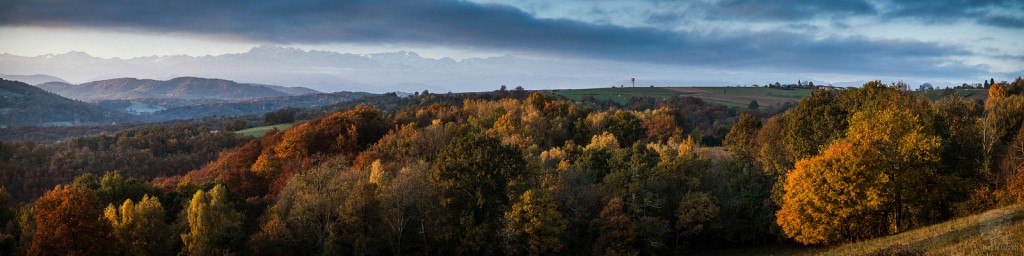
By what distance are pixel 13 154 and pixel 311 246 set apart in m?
86.5

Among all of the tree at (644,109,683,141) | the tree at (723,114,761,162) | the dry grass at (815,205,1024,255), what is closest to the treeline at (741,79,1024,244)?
the dry grass at (815,205,1024,255)

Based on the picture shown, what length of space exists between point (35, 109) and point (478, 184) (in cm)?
18674

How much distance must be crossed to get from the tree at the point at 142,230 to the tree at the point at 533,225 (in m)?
26.2

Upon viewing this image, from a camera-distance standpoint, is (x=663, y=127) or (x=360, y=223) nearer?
(x=360, y=223)

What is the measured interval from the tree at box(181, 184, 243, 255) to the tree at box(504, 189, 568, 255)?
20668 millimetres

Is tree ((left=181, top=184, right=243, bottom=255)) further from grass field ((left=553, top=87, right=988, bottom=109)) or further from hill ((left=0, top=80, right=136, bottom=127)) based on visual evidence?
hill ((left=0, top=80, right=136, bottom=127))

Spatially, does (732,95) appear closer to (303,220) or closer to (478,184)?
(478,184)

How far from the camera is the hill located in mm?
159500

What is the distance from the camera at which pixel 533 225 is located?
46.6m

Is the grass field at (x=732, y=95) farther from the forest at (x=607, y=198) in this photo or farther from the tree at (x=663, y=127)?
the forest at (x=607, y=198)

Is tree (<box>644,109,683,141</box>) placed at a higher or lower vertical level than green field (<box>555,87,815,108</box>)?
lower

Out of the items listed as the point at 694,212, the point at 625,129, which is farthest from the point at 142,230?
the point at 625,129

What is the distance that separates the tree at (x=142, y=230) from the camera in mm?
42969

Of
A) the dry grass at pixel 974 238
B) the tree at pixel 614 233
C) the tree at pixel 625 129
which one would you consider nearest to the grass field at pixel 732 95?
the tree at pixel 625 129
